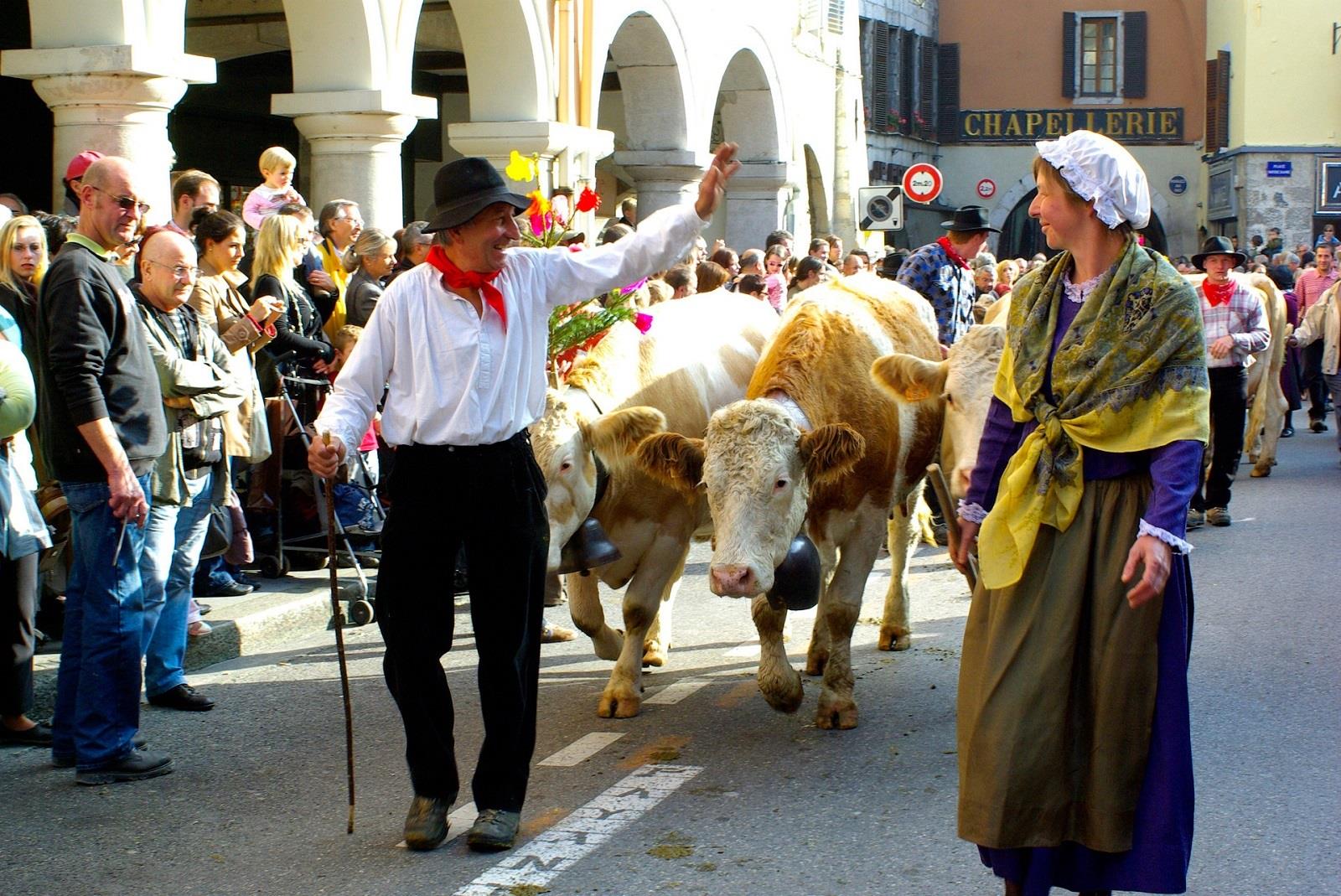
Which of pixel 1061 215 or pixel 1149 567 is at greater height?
pixel 1061 215

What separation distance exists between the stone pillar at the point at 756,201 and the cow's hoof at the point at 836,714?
1746cm

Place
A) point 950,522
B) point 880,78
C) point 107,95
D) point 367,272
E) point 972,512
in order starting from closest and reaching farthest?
point 972,512, point 950,522, point 367,272, point 107,95, point 880,78

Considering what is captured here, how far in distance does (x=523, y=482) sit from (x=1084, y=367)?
66.5 inches

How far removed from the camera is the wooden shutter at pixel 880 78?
1398 inches

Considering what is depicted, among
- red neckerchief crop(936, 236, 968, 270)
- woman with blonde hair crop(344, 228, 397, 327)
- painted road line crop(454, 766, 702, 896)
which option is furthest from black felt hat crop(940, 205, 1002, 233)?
painted road line crop(454, 766, 702, 896)

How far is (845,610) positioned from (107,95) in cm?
582

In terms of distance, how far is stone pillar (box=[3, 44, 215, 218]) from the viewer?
9578 millimetres

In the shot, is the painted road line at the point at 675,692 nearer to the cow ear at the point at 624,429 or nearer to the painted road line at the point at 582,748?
the painted road line at the point at 582,748

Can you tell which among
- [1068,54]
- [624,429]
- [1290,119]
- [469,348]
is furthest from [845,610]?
[1068,54]

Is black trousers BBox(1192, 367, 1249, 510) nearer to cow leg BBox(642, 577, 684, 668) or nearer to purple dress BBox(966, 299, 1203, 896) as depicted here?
cow leg BBox(642, 577, 684, 668)

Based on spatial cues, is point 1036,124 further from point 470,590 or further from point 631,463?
point 470,590

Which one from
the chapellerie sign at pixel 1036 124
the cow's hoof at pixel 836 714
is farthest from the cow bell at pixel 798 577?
the chapellerie sign at pixel 1036 124

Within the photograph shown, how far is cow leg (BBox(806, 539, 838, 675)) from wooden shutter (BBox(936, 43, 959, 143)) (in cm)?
3499

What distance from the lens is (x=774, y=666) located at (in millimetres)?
5973
